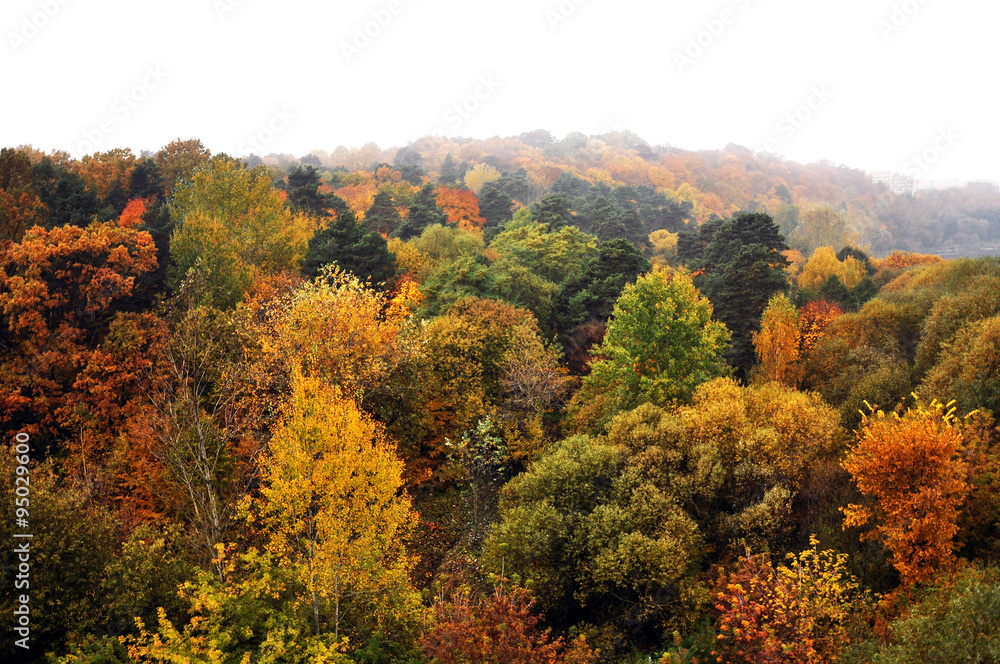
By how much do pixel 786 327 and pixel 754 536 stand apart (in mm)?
22187

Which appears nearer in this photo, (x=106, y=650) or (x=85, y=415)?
(x=106, y=650)

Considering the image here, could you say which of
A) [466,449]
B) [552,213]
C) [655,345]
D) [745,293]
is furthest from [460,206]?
[466,449]

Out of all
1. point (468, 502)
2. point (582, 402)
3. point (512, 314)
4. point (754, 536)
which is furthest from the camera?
point (512, 314)

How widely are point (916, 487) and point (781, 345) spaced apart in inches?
849

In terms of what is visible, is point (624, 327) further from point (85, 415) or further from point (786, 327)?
point (85, 415)

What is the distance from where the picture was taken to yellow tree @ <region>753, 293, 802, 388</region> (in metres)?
40.6

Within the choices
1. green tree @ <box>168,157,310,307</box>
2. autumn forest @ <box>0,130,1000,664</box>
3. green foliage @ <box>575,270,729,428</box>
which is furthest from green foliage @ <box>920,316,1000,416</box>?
green tree @ <box>168,157,310,307</box>

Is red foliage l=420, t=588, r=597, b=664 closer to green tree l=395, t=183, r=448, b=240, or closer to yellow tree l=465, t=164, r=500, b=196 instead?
green tree l=395, t=183, r=448, b=240

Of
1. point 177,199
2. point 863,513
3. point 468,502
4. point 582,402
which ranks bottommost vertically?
point 468,502

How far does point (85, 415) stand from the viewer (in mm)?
31078

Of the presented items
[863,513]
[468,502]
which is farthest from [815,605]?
[468,502]

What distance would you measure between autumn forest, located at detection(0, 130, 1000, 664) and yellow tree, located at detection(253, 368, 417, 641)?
132mm

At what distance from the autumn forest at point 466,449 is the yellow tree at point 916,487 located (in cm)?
11

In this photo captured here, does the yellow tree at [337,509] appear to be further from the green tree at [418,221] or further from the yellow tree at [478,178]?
the yellow tree at [478,178]
